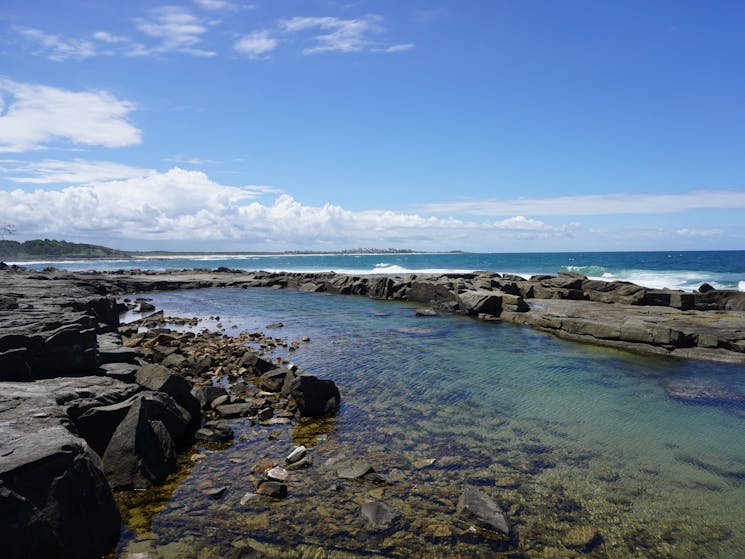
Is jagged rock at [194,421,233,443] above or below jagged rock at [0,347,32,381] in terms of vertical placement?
below

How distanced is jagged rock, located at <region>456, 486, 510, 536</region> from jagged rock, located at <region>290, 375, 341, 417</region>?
4348mm

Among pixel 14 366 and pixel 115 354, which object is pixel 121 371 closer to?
pixel 115 354

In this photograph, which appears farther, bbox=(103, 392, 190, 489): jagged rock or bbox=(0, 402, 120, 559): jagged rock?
bbox=(103, 392, 190, 489): jagged rock

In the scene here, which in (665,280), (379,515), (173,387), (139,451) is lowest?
(379,515)

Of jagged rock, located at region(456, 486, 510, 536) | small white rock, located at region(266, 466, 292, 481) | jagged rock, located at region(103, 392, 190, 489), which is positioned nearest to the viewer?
jagged rock, located at region(456, 486, 510, 536)

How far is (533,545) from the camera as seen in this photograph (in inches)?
221

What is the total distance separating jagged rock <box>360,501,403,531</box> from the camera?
5.91 m

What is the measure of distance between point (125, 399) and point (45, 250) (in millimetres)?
181117

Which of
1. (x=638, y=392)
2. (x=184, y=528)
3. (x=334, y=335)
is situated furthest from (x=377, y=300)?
(x=184, y=528)

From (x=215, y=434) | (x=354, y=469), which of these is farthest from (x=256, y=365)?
(x=354, y=469)

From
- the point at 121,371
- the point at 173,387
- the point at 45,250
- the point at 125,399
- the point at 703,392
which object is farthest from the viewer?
the point at 45,250

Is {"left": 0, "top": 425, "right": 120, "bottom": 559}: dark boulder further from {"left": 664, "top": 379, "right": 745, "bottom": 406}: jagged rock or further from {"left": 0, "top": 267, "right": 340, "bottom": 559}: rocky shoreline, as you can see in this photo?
{"left": 664, "top": 379, "right": 745, "bottom": 406}: jagged rock

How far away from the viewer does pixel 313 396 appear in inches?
392

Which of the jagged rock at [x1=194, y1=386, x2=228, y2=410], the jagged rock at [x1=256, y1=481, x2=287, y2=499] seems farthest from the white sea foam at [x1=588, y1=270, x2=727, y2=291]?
the jagged rock at [x1=256, y1=481, x2=287, y2=499]
